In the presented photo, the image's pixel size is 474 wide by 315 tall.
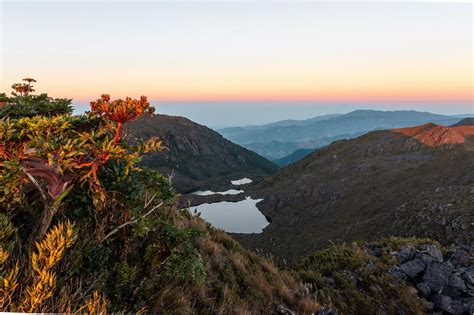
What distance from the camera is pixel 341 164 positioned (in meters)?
77.7

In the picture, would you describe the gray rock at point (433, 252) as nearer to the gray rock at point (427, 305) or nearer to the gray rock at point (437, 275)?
the gray rock at point (437, 275)

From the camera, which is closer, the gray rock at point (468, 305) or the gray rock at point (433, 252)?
the gray rock at point (468, 305)

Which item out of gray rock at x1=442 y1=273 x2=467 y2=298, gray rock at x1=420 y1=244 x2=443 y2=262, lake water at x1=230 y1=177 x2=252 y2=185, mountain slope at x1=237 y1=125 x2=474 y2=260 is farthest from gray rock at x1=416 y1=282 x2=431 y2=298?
lake water at x1=230 y1=177 x2=252 y2=185

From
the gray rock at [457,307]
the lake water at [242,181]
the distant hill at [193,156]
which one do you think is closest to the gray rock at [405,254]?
the gray rock at [457,307]

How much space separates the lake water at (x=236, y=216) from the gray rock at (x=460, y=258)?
1799 inches

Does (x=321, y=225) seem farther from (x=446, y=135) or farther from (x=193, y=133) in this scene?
(x=193, y=133)

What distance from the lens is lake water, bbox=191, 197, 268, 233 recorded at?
64.8 m

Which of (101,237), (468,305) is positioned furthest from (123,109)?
(468,305)

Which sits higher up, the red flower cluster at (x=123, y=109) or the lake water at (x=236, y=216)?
the red flower cluster at (x=123, y=109)

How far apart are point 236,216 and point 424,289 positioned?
6562cm

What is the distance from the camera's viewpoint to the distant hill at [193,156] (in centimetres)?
14300

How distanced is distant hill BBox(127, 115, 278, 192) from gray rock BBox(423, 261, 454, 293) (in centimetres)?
11468

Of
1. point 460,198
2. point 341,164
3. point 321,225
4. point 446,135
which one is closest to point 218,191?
point 341,164

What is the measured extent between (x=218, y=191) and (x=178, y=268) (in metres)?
108
